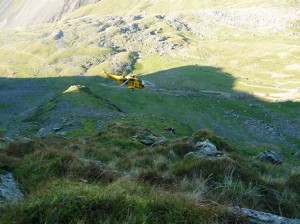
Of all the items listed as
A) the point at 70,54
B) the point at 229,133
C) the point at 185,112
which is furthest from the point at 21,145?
the point at 70,54

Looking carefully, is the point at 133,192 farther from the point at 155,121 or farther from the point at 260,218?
the point at 155,121

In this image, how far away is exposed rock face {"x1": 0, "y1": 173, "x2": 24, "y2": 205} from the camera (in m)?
7.40

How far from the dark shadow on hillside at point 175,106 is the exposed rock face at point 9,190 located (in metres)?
32.4

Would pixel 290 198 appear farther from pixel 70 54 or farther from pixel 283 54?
pixel 70 54

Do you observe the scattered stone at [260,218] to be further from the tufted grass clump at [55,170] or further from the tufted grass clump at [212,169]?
the tufted grass clump at [55,170]

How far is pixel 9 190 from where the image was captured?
8117 mm

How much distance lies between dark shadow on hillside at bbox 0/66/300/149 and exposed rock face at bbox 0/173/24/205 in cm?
3241

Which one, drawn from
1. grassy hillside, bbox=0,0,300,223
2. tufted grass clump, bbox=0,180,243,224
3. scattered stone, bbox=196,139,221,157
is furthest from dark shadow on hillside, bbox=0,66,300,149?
tufted grass clump, bbox=0,180,243,224

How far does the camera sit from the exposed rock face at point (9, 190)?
Result: 7.40 meters

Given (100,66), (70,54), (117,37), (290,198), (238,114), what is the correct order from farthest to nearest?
(117,37)
(70,54)
(100,66)
(238,114)
(290,198)

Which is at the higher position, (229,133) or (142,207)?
(142,207)

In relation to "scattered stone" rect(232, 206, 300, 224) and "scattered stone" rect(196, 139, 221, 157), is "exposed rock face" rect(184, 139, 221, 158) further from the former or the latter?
"scattered stone" rect(232, 206, 300, 224)

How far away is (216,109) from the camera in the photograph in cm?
6900

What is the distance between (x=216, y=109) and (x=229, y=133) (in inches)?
579
